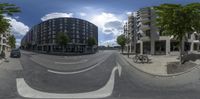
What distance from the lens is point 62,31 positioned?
15.3 m

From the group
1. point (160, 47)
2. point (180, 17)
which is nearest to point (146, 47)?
point (160, 47)

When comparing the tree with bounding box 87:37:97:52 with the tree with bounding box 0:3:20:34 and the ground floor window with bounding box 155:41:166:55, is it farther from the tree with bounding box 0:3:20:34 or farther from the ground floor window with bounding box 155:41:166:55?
the ground floor window with bounding box 155:41:166:55

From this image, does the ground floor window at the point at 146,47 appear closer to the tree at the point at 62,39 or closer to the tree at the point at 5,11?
the tree at the point at 5,11

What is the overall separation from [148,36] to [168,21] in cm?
4607

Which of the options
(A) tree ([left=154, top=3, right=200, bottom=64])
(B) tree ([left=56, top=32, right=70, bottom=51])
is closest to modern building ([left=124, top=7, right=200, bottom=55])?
(A) tree ([left=154, top=3, right=200, bottom=64])

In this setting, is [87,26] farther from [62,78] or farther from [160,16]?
[160,16]

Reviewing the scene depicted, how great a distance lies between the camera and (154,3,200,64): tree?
23.6 metres

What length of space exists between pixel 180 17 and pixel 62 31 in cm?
1256

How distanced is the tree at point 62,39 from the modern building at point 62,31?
186mm

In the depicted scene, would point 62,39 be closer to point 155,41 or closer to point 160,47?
point 160,47

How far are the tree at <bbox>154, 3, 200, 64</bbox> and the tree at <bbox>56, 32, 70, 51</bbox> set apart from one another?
11.4 metres

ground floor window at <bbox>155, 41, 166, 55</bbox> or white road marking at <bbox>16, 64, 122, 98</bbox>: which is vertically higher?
ground floor window at <bbox>155, 41, 166, 55</bbox>

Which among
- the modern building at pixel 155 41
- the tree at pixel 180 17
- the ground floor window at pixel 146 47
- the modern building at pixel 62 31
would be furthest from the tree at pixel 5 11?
the ground floor window at pixel 146 47

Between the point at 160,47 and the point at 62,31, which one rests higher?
the point at 62,31
